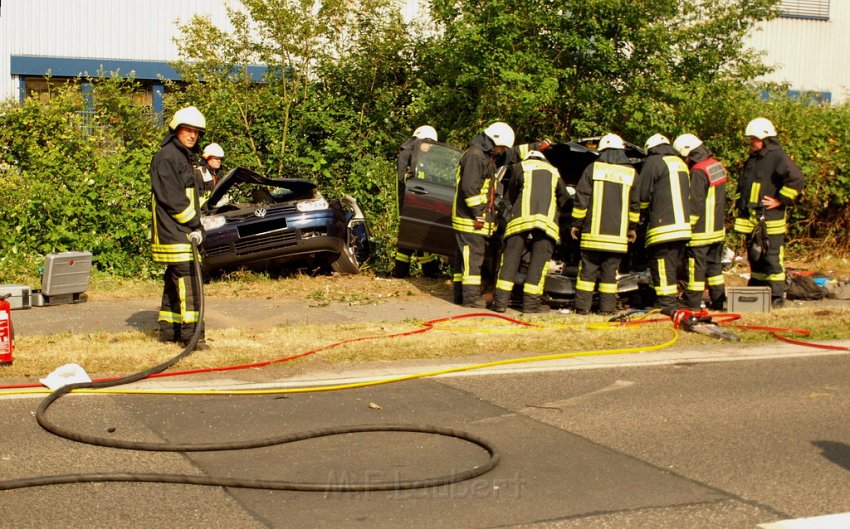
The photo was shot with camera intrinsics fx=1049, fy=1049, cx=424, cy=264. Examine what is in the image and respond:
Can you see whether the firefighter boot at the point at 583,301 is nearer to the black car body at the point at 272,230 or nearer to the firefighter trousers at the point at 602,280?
the firefighter trousers at the point at 602,280

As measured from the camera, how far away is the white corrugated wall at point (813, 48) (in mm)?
35000

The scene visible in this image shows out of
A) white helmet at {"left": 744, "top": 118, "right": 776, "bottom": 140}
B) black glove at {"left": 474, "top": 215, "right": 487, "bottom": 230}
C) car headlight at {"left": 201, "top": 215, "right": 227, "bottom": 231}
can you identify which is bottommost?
car headlight at {"left": 201, "top": 215, "right": 227, "bottom": 231}

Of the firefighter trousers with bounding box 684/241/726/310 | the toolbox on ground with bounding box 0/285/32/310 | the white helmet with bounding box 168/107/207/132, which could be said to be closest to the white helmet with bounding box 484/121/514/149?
the firefighter trousers with bounding box 684/241/726/310

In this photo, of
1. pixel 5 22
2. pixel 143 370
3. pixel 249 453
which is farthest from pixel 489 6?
pixel 5 22

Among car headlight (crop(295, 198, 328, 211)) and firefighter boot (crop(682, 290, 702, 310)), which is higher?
car headlight (crop(295, 198, 328, 211))

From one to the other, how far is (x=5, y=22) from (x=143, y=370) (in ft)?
69.3

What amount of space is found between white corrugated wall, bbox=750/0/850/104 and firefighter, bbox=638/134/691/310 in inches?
1005

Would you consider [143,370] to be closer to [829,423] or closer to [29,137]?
[829,423]

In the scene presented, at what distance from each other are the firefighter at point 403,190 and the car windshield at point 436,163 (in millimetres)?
77

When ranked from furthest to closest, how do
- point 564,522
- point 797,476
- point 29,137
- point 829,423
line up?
1. point 29,137
2. point 829,423
3. point 797,476
4. point 564,522

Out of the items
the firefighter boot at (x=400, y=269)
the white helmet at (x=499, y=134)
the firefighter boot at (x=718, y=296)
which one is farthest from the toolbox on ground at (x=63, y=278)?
the firefighter boot at (x=718, y=296)

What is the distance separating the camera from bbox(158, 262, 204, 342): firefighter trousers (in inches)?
341

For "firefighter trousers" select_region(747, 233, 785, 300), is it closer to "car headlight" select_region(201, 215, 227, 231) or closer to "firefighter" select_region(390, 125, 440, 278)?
"firefighter" select_region(390, 125, 440, 278)

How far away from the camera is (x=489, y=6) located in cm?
1423
